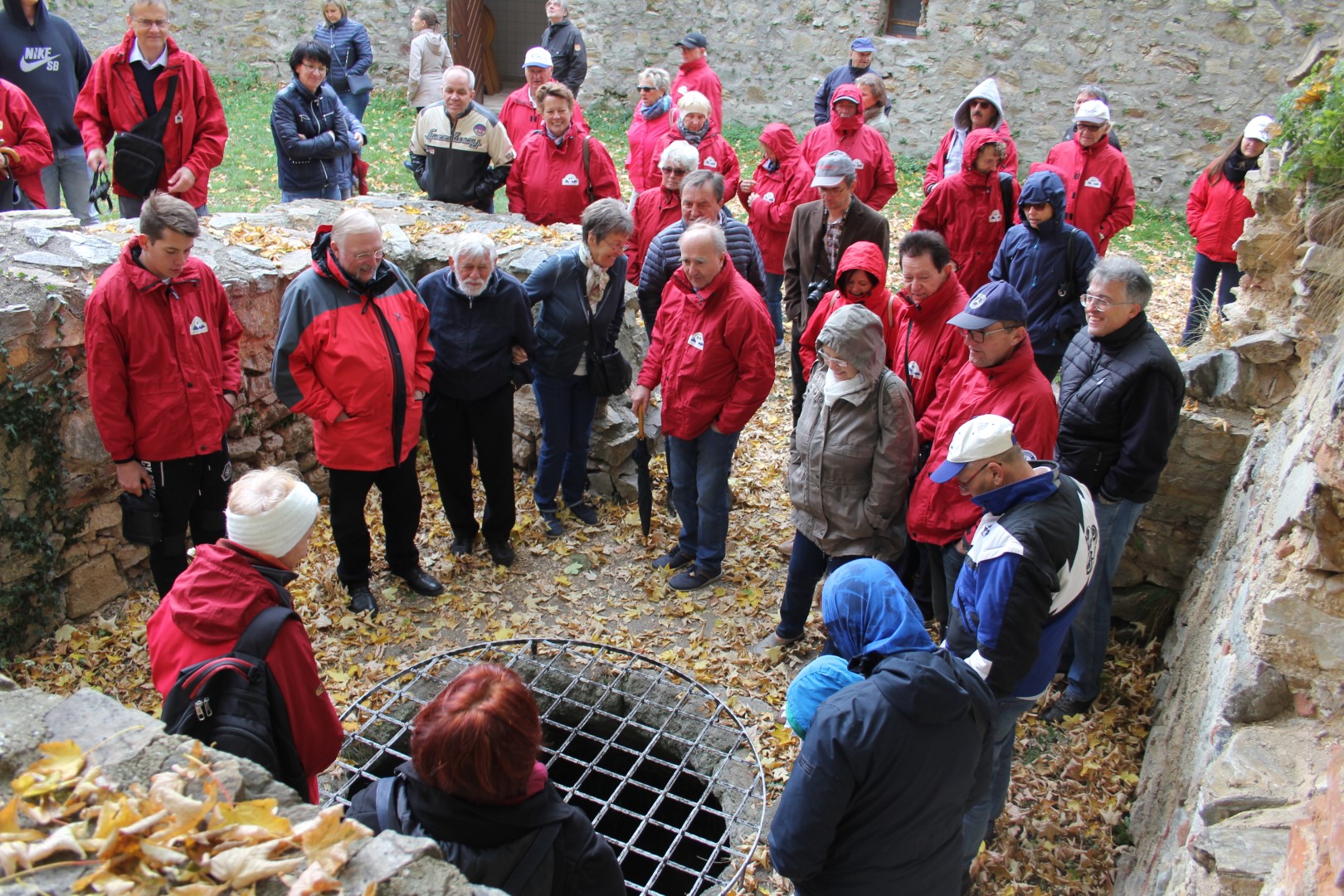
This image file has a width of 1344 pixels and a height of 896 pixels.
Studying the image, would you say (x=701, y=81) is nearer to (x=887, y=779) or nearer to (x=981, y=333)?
(x=981, y=333)

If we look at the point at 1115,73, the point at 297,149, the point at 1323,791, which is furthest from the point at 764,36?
the point at 1323,791

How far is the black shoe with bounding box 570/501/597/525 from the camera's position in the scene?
6.14 meters

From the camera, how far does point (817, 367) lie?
4.54m

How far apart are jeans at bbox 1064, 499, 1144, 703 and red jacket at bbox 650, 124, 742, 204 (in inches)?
163

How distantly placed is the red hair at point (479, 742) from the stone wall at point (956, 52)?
12444 millimetres

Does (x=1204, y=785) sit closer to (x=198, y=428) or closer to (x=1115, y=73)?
(x=198, y=428)

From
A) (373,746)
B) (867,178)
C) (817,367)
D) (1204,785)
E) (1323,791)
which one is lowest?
(373,746)

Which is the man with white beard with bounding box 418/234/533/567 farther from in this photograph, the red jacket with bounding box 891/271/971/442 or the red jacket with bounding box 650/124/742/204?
the red jacket with bounding box 650/124/742/204

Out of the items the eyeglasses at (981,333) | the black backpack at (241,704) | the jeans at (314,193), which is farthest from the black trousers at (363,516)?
the jeans at (314,193)

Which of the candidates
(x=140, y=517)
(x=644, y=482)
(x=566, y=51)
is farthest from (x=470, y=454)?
(x=566, y=51)

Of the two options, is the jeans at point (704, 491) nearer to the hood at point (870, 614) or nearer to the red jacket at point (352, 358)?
the red jacket at point (352, 358)

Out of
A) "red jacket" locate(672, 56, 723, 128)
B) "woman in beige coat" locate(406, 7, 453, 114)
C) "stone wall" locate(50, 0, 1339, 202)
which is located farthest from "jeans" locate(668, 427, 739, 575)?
"stone wall" locate(50, 0, 1339, 202)

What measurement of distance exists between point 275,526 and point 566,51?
1028cm

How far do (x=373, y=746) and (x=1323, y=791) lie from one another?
3.52m
